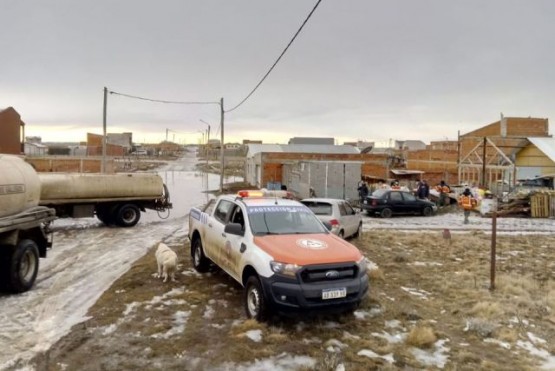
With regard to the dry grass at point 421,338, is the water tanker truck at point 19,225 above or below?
above

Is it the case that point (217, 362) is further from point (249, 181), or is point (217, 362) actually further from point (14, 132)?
point (14, 132)

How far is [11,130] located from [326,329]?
50.4 metres

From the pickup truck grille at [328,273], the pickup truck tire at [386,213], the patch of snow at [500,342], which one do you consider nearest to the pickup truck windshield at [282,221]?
the pickup truck grille at [328,273]

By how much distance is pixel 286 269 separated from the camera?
6.82 m

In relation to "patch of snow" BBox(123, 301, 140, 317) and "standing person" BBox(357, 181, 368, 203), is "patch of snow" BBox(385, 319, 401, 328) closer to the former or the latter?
"patch of snow" BBox(123, 301, 140, 317)

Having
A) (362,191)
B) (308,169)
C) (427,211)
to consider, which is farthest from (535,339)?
(308,169)

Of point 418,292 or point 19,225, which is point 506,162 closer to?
point 418,292

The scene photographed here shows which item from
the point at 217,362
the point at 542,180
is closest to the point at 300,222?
the point at 217,362

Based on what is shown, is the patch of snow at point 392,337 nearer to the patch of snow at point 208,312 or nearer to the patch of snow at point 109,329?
the patch of snow at point 208,312

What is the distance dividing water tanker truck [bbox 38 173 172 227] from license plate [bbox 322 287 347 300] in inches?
519

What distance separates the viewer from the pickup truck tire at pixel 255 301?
6.99 m

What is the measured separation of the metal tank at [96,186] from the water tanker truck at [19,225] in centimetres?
675

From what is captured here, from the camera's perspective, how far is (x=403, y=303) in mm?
8672

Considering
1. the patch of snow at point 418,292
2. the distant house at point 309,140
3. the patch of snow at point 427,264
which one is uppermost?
the distant house at point 309,140
